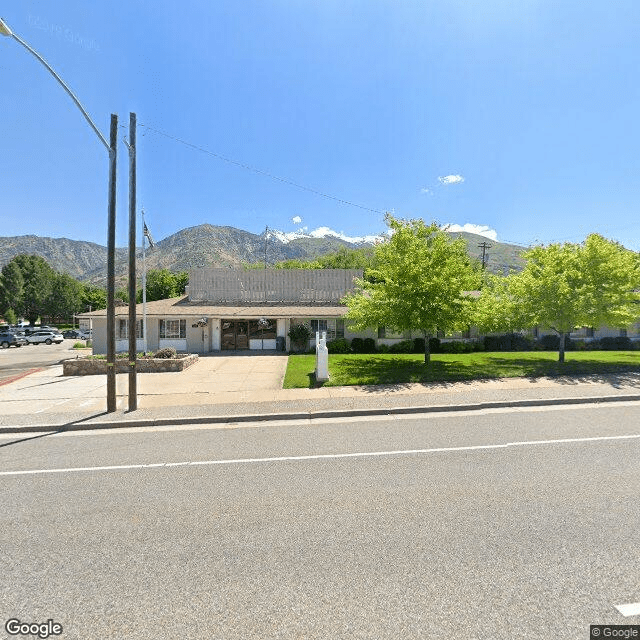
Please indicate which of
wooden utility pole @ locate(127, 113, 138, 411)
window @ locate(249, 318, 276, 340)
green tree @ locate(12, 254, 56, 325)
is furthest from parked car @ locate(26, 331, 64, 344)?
wooden utility pole @ locate(127, 113, 138, 411)

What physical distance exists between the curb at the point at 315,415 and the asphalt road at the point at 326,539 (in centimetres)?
179

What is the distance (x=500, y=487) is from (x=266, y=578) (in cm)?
352

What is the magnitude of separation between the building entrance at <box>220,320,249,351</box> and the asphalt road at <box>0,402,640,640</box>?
17969mm

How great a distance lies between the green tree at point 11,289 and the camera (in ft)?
208

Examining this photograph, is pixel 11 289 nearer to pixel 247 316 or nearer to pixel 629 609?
pixel 247 316

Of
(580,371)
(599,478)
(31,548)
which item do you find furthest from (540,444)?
(580,371)

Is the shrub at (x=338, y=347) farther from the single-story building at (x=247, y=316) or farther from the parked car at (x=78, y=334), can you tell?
the parked car at (x=78, y=334)

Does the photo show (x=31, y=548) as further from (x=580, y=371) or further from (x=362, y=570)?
(x=580, y=371)

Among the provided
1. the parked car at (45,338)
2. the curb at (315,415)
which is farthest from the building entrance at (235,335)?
the parked car at (45,338)

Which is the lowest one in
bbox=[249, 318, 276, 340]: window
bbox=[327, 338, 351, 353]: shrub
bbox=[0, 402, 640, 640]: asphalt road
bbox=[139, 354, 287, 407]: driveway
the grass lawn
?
bbox=[139, 354, 287, 407]: driveway

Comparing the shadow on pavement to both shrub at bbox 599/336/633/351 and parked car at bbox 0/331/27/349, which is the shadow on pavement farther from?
parked car at bbox 0/331/27/349

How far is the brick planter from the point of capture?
58.3 ft

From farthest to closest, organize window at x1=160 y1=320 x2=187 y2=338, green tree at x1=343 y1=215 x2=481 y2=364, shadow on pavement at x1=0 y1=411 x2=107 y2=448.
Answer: window at x1=160 y1=320 x2=187 y2=338 → green tree at x1=343 y1=215 x2=481 y2=364 → shadow on pavement at x1=0 y1=411 x2=107 y2=448

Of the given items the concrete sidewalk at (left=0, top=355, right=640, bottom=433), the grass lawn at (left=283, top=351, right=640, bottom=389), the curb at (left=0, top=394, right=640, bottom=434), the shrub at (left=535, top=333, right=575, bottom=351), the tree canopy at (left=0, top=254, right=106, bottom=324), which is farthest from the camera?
the tree canopy at (left=0, top=254, right=106, bottom=324)
